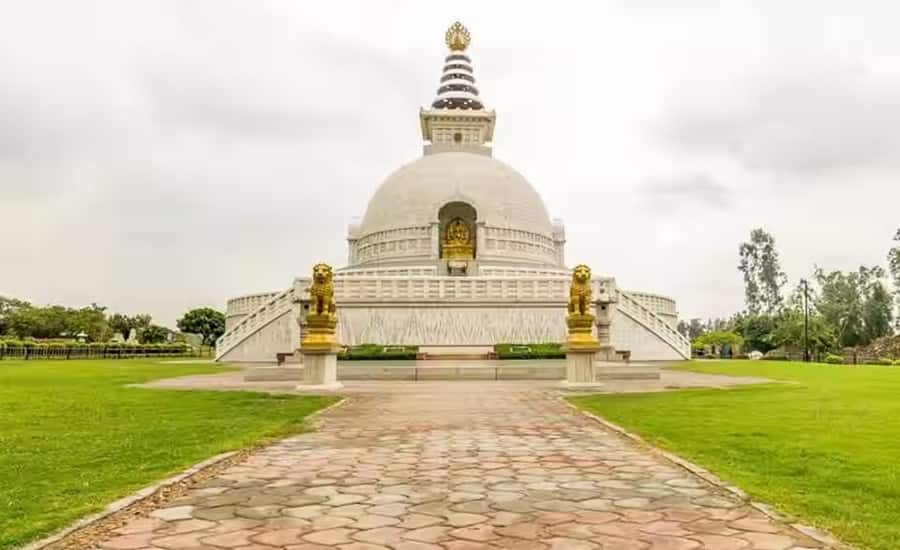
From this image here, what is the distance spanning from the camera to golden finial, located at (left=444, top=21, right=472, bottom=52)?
6059 cm

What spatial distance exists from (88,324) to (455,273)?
41.2 m

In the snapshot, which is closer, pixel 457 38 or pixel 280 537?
pixel 280 537

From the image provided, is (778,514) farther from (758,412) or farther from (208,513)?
(758,412)

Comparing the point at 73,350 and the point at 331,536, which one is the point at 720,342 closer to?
the point at 73,350

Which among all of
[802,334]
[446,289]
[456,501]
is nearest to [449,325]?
[446,289]

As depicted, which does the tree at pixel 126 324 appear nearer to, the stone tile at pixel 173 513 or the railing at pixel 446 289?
the railing at pixel 446 289

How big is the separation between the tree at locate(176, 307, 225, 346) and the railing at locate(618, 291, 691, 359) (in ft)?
159

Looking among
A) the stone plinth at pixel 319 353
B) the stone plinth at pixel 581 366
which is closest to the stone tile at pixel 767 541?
the stone plinth at pixel 581 366

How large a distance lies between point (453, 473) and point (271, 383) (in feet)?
50.5

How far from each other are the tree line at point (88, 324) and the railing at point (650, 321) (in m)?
48.4

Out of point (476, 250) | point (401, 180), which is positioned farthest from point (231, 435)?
point (401, 180)

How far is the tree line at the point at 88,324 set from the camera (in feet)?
218

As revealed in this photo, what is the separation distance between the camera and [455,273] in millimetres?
43156

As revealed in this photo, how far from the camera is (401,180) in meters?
49.2
